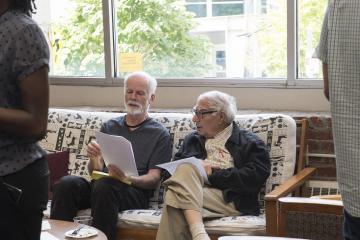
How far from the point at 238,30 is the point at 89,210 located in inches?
57.5

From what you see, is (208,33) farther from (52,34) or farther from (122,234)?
(122,234)

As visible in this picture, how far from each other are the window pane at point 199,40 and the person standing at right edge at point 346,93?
2.29 meters

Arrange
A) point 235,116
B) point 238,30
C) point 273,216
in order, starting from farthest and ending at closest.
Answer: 1. point 238,30
2. point 235,116
3. point 273,216

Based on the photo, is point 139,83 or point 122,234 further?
point 139,83

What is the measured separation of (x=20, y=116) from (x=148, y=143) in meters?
2.08

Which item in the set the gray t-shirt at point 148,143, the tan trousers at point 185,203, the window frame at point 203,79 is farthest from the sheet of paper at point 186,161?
the window frame at point 203,79

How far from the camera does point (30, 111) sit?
4.33 feet

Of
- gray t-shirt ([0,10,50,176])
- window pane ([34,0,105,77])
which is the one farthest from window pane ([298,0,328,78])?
gray t-shirt ([0,10,50,176])

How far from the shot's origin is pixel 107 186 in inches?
121

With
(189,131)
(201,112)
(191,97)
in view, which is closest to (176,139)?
(189,131)

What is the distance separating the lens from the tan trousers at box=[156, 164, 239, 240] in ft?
9.36

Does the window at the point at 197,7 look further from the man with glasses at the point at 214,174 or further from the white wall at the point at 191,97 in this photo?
the man with glasses at the point at 214,174

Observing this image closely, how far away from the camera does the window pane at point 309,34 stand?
3529mm

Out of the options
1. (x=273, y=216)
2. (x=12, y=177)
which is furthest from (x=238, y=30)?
(x=12, y=177)
